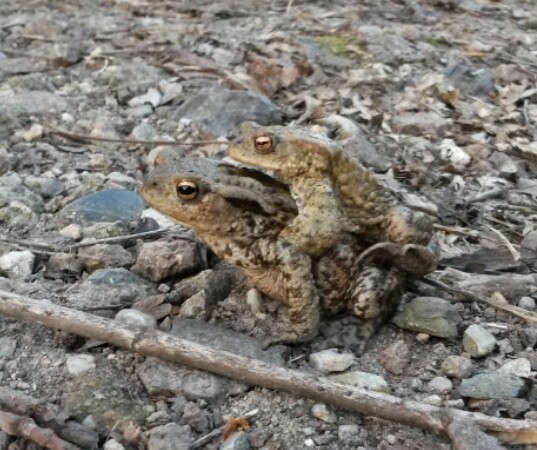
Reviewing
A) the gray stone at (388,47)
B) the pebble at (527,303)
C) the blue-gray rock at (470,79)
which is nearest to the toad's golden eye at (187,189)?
the pebble at (527,303)

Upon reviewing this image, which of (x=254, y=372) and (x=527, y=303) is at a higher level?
(x=254, y=372)

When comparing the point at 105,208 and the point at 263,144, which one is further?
the point at 105,208

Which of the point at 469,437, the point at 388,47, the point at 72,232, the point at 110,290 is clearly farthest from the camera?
the point at 388,47

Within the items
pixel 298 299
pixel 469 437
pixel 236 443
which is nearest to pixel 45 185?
pixel 298 299

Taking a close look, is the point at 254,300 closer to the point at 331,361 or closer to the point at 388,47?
the point at 331,361

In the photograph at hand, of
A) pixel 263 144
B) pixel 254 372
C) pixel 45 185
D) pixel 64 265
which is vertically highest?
pixel 263 144

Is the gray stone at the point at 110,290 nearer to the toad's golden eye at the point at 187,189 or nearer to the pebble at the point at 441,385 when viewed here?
the toad's golden eye at the point at 187,189

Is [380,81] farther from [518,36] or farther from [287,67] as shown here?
[518,36]
